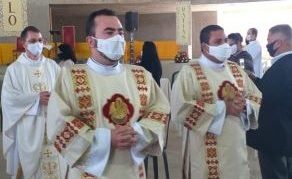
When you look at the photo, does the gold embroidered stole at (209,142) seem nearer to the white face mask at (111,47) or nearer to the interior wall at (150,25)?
the white face mask at (111,47)

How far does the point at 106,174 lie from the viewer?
249cm

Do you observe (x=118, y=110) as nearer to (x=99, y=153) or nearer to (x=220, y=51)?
(x=99, y=153)

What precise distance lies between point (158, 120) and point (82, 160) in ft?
1.40

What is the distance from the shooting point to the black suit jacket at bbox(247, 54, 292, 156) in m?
3.63

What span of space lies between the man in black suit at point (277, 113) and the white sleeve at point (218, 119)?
20.0 inches

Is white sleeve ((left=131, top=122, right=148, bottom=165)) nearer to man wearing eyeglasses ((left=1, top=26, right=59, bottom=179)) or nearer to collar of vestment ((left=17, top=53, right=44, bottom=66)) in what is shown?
man wearing eyeglasses ((left=1, top=26, right=59, bottom=179))

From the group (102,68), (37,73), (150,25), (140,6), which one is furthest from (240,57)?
(150,25)

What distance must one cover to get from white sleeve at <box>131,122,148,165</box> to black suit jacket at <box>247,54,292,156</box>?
58.7 inches

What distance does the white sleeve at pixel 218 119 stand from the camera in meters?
3.35

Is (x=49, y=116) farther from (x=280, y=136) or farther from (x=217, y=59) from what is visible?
(x=280, y=136)

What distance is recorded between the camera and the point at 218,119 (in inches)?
133

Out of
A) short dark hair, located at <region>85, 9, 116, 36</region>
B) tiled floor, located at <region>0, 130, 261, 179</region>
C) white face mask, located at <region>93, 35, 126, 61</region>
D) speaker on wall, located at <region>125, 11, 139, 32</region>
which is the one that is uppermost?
speaker on wall, located at <region>125, 11, 139, 32</region>

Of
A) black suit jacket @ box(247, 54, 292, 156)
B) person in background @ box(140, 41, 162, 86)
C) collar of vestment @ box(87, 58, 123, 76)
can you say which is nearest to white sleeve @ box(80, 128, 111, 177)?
collar of vestment @ box(87, 58, 123, 76)

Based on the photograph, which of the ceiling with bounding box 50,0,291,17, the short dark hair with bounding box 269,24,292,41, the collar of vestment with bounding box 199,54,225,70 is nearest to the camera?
the collar of vestment with bounding box 199,54,225,70
